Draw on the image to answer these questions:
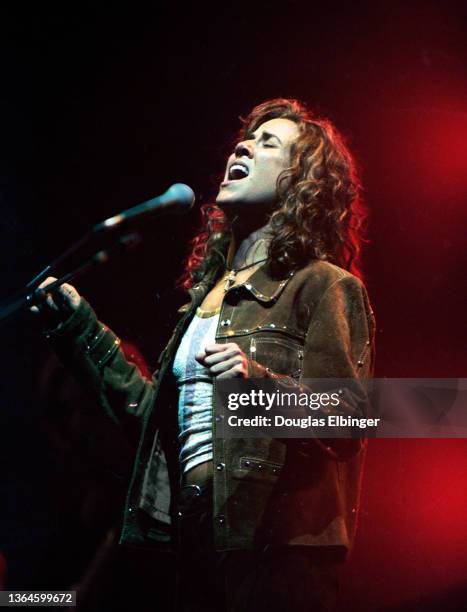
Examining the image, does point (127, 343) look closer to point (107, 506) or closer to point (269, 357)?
point (107, 506)

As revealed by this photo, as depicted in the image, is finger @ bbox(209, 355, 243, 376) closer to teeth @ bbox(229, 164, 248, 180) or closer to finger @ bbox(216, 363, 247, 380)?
finger @ bbox(216, 363, 247, 380)

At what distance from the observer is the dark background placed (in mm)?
2137

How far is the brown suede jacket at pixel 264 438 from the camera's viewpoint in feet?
4.51

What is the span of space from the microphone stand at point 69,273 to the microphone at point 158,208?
0.03 metres

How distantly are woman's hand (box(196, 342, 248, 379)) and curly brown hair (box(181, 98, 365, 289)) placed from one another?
0.44m

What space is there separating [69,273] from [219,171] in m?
1.21

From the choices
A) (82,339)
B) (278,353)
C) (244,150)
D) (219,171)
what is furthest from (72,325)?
(219,171)

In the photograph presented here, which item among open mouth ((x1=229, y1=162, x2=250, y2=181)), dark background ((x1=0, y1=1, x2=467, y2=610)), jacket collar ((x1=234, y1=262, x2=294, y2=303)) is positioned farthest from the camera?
dark background ((x1=0, y1=1, x2=467, y2=610))

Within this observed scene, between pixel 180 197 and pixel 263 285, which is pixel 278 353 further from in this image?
pixel 180 197

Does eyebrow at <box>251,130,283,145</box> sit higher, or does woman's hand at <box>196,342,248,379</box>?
eyebrow at <box>251,130,283,145</box>

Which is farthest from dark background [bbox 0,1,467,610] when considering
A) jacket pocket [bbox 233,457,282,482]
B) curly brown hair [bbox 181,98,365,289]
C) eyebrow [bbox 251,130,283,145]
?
jacket pocket [bbox 233,457,282,482]

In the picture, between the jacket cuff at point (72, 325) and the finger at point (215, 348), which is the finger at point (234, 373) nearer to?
the finger at point (215, 348)

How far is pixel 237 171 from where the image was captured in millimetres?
1842

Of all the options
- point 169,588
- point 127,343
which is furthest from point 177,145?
point 169,588
